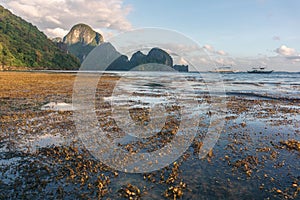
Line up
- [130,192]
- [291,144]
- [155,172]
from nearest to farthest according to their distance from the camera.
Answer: [130,192], [155,172], [291,144]

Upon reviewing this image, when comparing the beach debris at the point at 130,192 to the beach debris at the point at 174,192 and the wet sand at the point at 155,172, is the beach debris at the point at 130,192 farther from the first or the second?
the beach debris at the point at 174,192

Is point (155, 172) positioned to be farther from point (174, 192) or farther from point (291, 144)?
point (291, 144)

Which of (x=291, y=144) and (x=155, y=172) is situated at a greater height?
(x=291, y=144)

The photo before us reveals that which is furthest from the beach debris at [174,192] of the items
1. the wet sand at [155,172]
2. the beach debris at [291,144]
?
the beach debris at [291,144]

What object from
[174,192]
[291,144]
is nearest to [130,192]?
[174,192]

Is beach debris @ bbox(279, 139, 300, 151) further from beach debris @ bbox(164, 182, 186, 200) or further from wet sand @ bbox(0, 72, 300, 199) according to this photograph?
beach debris @ bbox(164, 182, 186, 200)

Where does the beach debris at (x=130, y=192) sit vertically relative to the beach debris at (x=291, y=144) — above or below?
below

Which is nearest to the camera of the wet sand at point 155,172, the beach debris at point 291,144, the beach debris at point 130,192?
the beach debris at point 130,192

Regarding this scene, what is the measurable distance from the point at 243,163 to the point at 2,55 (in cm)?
17924

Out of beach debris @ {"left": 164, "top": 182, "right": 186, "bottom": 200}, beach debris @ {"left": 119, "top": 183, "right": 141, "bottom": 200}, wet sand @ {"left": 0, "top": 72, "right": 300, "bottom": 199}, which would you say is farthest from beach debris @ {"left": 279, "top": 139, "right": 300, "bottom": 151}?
beach debris @ {"left": 119, "top": 183, "right": 141, "bottom": 200}

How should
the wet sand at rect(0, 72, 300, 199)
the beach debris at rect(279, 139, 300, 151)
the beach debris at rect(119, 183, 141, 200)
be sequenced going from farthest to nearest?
the beach debris at rect(279, 139, 300, 151), the wet sand at rect(0, 72, 300, 199), the beach debris at rect(119, 183, 141, 200)

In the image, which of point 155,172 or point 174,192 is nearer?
point 174,192

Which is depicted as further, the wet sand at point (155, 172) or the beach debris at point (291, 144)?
the beach debris at point (291, 144)

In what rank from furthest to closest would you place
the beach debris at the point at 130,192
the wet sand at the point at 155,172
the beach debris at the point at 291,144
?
1. the beach debris at the point at 291,144
2. the wet sand at the point at 155,172
3. the beach debris at the point at 130,192
